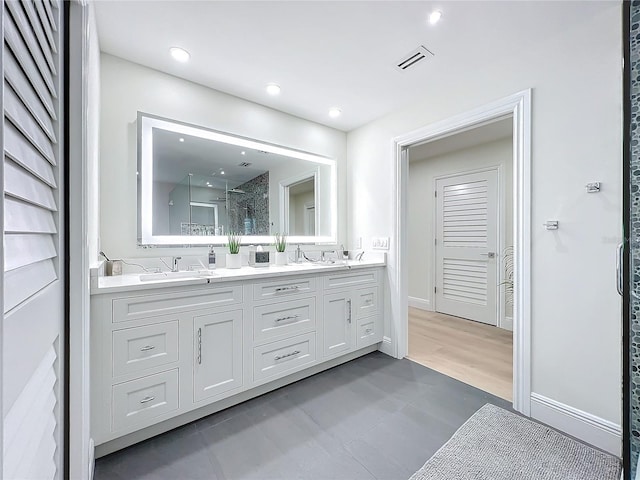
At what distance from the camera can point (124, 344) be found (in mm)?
1543

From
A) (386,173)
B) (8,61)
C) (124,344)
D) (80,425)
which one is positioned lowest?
(80,425)

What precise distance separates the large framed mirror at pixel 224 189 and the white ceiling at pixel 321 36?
0.50 meters

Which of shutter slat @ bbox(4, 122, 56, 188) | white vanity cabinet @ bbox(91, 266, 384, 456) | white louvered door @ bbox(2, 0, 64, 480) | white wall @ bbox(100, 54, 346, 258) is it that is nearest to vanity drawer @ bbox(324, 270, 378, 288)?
white vanity cabinet @ bbox(91, 266, 384, 456)

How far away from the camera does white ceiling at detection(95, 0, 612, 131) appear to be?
162cm

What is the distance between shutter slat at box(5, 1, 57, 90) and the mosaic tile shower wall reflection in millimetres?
1946

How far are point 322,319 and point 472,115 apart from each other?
2007 millimetres

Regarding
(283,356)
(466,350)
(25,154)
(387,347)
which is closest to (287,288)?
(283,356)

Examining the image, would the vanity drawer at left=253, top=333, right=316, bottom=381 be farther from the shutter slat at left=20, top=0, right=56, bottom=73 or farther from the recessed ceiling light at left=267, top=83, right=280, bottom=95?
the recessed ceiling light at left=267, top=83, right=280, bottom=95

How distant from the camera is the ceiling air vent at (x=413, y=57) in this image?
197 centimetres

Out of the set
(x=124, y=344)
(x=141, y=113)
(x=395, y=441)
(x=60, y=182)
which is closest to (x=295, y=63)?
Result: (x=141, y=113)

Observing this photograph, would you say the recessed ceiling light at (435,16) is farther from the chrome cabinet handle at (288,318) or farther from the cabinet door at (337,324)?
the chrome cabinet handle at (288,318)

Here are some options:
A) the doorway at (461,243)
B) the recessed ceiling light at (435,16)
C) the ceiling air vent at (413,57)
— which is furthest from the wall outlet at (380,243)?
the recessed ceiling light at (435,16)

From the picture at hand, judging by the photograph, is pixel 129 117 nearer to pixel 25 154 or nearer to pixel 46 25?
pixel 46 25

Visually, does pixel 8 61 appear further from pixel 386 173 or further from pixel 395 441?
pixel 386 173
